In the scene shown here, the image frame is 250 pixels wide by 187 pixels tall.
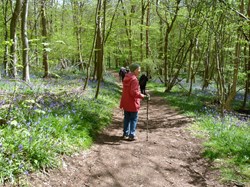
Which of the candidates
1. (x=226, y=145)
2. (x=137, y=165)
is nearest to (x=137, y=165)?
(x=137, y=165)

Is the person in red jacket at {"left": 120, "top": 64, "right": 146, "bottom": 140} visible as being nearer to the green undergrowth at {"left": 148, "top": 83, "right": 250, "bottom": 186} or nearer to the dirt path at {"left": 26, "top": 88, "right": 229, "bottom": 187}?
the dirt path at {"left": 26, "top": 88, "right": 229, "bottom": 187}

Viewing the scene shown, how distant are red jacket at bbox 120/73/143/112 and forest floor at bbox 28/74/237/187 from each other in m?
1.10

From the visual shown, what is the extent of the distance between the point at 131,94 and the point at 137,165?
7.37 feet

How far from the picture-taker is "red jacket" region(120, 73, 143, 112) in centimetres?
720

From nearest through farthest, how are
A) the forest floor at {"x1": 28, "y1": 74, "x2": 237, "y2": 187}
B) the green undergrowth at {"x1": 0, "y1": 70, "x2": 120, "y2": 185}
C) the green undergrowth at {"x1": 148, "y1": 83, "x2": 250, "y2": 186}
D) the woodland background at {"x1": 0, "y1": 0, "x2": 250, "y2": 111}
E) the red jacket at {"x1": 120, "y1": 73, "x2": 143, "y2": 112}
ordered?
the green undergrowth at {"x1": 0, "y1": 70, "x2": 120, "y2": 185} → the forest floor at {"x1": 28, "y1": 74, "x2": 237, "y2": 187} → the green undergrowth at {"x1": 148, "y1": 83, "x2": 250, "y2": 186} → the red jacket at {"x1": 120, "y1": 73, "x2": 143, "y2": 112} → the woodland background at {"x1": 0, "y1": 0, "x2": 250, "y2": 111}

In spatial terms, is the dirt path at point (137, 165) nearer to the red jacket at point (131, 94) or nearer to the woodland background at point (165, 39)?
the red jacket at point (131, 94)

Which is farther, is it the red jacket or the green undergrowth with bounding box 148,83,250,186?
the red jacket

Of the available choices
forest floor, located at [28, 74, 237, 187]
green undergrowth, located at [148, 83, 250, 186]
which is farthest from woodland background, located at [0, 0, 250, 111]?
forest floor, located at [28, 74, 237, 187]

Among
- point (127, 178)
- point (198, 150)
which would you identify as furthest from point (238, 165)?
point (127, 178)

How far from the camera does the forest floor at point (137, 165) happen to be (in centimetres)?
483

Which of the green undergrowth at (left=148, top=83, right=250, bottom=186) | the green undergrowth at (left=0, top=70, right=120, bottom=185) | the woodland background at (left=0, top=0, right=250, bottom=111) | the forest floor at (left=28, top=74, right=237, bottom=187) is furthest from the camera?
the woodland background at (left=0, top=0, right=250, bottom=111)

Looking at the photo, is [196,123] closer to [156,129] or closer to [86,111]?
[156,129]

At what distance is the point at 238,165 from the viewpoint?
5750 millimetres

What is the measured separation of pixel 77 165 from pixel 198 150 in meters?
3.59
